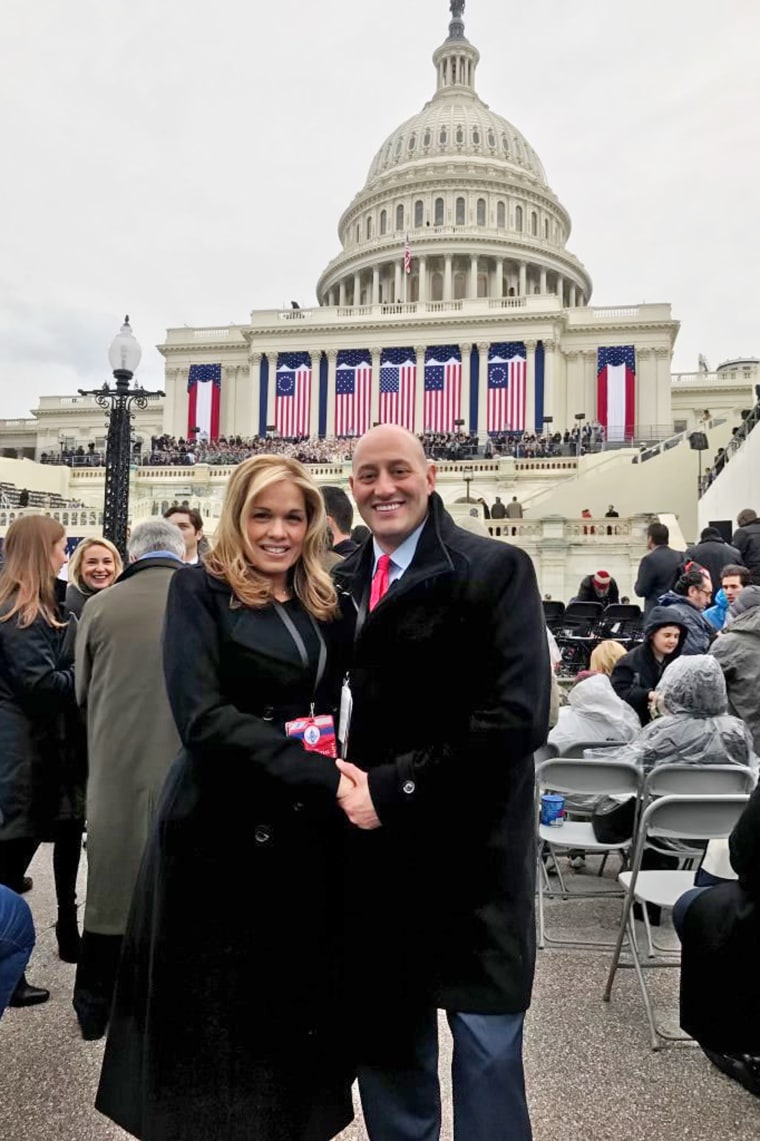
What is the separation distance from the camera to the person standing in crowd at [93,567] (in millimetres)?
4895

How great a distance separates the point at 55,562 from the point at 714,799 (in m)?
3.12

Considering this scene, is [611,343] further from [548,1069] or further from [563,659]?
[548,1069]

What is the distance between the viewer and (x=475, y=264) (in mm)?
68312

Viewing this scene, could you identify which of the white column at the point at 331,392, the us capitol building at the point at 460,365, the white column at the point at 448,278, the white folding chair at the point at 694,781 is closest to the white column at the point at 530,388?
the us capitol building at the point at 460,365

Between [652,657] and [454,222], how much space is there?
72.7 metres

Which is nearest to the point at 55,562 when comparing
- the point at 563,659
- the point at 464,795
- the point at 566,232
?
the point at 464,795

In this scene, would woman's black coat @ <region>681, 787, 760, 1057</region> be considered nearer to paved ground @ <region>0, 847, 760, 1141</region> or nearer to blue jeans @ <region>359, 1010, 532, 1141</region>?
paved ground @ <region>0, 847, 760, 1141</region>

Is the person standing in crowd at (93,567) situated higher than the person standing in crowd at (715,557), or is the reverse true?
the person standing in crowd at (715,557)

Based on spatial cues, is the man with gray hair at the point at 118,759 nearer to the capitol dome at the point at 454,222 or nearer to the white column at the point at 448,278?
the capitol dome at the point at 454,222

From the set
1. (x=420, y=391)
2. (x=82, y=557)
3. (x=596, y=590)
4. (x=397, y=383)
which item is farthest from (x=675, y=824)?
(x=397, y=383)

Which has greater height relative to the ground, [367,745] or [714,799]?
[367,745]

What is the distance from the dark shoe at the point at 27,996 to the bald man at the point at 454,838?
215 centimetres

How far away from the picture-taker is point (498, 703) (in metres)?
2.19

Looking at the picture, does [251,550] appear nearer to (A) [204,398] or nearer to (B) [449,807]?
(B) [449,807]
